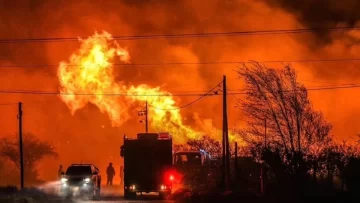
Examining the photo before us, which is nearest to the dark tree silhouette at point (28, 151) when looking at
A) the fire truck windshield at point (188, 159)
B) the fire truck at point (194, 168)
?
the fire truck windshield at point (188, 159)

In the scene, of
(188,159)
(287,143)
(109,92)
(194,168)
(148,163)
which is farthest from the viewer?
(109,92)

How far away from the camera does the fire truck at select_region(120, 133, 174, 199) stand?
127 ft

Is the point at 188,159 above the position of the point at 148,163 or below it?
below

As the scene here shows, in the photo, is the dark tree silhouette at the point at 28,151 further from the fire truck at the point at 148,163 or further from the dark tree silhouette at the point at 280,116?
the dark tree silhouette at the point at 280,116

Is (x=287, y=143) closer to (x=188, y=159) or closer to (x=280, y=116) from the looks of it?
(x=280, y=116)

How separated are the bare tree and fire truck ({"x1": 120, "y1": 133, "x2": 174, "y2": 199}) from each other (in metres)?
5.98

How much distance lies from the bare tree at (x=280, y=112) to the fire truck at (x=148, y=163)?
5.98m

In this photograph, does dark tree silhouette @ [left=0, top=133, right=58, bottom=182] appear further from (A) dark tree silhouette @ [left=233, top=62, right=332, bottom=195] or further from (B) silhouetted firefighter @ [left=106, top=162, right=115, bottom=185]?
(A) dark tree silhouette @ [left=233, top=62, right=332, bottom=195]

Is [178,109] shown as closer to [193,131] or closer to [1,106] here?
[193,131]

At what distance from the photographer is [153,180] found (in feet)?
128

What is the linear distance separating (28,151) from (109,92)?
1166 centimetres

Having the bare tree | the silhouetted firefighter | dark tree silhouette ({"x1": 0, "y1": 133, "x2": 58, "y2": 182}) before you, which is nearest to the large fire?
dark tree silhouette ({"x1": 0, "y1": 133, "x2": 58, "y2": 182})

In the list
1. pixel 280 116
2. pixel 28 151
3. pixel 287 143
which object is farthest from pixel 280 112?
pixel 28 151

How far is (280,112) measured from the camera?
41500 millimetres
